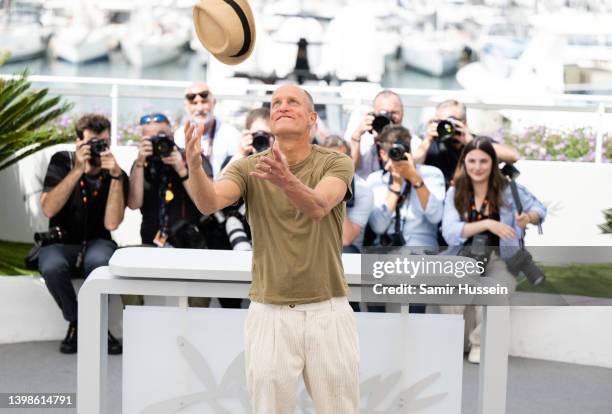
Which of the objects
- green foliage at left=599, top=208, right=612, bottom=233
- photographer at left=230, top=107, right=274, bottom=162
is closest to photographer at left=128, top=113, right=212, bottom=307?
photographer at left=230, top=107, right=274, bottom=162

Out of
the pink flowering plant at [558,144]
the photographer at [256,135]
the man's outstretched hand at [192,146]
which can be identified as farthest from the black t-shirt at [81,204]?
the pink flowering plant at [558,144]

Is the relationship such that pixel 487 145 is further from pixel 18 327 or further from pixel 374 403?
pixel 18 327

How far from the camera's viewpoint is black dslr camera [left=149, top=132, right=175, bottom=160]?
6473mm

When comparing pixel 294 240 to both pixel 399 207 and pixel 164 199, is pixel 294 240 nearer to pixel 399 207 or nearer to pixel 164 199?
pixel 399 207

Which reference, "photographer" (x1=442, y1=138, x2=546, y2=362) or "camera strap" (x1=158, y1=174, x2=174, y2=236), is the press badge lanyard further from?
"photographer" (x1=442, y1=138, x2=546, y2=362)

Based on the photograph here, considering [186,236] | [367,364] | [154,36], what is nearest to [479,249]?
[186,236]

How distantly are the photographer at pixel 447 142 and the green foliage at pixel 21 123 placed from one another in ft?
8.81

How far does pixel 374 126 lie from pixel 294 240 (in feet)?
11.2

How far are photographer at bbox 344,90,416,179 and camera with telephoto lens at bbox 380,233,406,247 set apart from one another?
61cm

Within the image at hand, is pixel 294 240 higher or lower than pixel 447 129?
lower

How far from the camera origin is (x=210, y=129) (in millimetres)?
7160

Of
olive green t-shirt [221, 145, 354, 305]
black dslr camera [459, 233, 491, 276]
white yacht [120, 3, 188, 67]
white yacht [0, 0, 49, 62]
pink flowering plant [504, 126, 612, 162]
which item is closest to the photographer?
olive green t-shirt [221, 145, 354, 305]

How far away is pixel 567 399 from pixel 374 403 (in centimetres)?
212

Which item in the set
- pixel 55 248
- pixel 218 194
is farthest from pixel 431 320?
pixel 55 248
